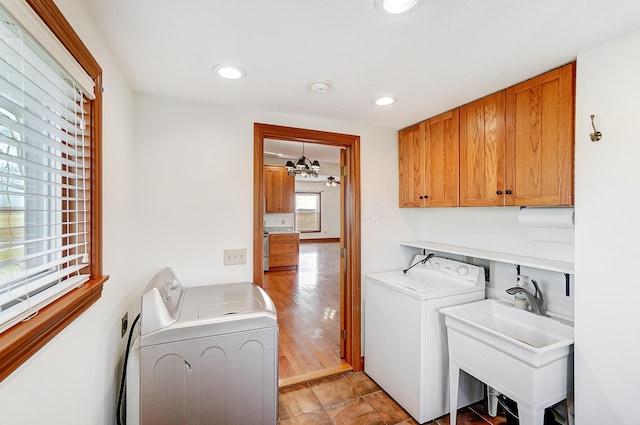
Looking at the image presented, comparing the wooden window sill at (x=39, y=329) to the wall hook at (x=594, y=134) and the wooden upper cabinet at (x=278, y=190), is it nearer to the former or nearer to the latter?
the wall hook at (x=594, y=134)

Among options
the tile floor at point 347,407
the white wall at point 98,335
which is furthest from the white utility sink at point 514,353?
the white wall at point 98,335

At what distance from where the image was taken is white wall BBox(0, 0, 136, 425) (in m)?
0.79

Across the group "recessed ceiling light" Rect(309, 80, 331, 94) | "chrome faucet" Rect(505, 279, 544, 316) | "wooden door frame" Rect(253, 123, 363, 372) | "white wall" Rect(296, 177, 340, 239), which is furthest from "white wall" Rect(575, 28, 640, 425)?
"white wall" Rect(296, 177, 340, 239)

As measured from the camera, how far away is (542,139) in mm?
1601

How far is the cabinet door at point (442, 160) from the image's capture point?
2.14 meters

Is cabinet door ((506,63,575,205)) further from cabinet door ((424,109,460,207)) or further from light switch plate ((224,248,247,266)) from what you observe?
light switch plate ((224,248,247,266))

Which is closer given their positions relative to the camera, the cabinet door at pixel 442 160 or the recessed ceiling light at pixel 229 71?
the recessed ceiling light at pixel 229 71

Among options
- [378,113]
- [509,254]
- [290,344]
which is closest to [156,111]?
[378,113]

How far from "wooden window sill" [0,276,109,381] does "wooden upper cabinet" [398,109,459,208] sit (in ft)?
7.21

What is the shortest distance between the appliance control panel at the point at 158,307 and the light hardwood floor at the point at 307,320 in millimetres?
1223

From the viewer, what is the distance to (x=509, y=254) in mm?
2059

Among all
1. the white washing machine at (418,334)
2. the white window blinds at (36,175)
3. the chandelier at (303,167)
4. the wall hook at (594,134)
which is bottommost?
the white washing machine at (418,334)

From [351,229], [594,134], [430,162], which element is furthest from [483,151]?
[351,229]

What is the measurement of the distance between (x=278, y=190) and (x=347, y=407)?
15.9ft
